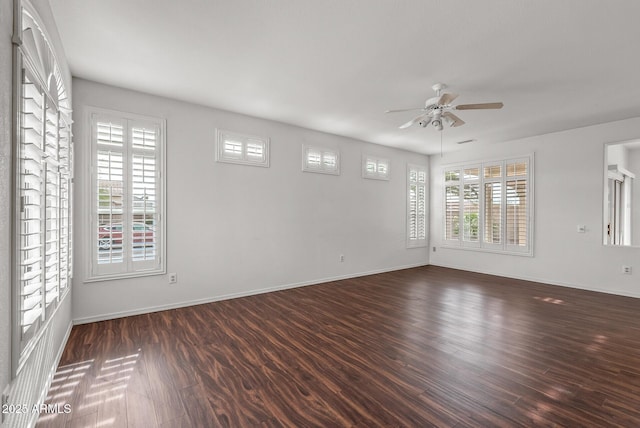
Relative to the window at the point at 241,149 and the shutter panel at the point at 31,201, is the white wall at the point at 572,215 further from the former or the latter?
the shutter panel at the point at 31,201

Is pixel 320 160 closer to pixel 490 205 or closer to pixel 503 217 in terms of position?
pixel 490 205

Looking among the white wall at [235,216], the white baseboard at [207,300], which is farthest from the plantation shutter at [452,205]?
the white baseboard at [207,300]

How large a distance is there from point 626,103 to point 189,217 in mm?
6312

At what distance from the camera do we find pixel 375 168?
6.59 m

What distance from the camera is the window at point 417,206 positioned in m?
7.27

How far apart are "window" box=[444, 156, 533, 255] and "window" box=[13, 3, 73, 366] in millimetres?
7103

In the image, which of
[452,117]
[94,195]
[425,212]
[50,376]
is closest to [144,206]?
[94,195]

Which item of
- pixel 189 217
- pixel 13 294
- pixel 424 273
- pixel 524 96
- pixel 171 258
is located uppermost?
pixel 524 96

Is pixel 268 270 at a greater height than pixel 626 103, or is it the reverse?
pixel 626 103

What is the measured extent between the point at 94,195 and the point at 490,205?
7063 mm

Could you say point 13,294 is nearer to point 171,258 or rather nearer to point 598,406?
point 171,258

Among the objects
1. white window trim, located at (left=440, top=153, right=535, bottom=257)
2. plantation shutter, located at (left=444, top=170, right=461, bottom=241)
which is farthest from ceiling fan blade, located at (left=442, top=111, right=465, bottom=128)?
plantation shutter, located at (left=444, top=170, right=461, bottom=241)

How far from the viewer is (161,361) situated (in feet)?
8.66

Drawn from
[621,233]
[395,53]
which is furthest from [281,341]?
[621,233]
